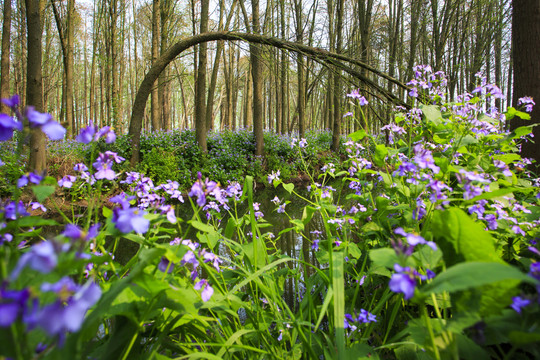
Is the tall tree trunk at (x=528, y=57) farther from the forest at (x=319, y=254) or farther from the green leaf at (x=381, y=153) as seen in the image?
the green leaf at (x=381, y=153)

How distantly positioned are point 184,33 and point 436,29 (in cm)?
1062

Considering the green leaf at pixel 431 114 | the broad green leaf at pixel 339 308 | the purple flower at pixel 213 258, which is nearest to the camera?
the broad green leaf at pixel 339 308

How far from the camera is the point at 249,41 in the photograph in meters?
4.62

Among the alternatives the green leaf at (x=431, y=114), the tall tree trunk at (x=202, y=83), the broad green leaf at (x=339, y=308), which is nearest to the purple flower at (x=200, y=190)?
the broad green leaf at (x=339, y=308)

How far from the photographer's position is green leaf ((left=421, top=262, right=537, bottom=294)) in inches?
17.1

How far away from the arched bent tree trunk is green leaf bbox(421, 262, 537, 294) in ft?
8.70

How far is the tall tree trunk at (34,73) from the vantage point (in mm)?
3883

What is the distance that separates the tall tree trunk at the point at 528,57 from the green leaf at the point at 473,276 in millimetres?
2719

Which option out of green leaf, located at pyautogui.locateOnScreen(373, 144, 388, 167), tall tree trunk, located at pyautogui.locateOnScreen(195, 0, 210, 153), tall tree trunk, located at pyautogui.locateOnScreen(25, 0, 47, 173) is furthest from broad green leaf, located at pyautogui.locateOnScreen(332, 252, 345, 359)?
tall tree trunk, located at pyautogui.locateOnScreen(195, 0, 210, 153)

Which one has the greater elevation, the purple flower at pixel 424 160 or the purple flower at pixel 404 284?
the purple flower at pixel 424 160

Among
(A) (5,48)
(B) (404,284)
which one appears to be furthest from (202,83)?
(B) (404,284)

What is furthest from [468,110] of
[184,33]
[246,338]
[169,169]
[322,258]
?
[184,33]

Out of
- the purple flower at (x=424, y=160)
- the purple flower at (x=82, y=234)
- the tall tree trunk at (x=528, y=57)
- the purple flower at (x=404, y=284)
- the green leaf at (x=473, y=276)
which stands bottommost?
the purple flower at (x=404, y=284)

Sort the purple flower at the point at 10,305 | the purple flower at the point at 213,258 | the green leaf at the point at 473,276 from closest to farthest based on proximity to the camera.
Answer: the purple flower at the point at 10,305 < the green leaf at the point at 473,276 < the purple flower at the point at 213,258
